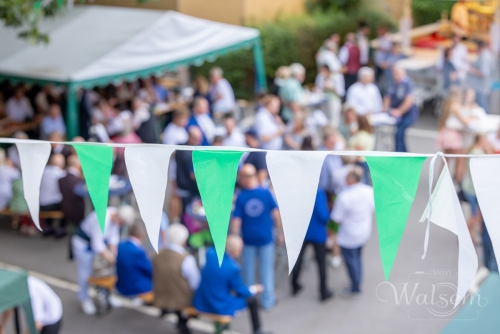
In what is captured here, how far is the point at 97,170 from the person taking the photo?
12.3 feet

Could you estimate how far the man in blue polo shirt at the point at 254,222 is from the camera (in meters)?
5.88

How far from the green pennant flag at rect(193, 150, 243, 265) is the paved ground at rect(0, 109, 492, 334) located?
2662 mm

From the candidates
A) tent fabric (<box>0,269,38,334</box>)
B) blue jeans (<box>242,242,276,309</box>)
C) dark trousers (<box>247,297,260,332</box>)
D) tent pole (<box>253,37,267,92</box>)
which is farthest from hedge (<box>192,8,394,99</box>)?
tent fabric (<box>0,269,38,334</box>)

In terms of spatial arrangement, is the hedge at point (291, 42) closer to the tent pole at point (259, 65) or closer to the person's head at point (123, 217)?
the tent pole at point (259, 65)

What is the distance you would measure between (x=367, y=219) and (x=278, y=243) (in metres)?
1.27

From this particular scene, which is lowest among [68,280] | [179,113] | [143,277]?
[68,280]

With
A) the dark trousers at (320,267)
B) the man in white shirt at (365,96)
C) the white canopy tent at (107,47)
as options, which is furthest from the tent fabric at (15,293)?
the man in white shirt at (365,96)

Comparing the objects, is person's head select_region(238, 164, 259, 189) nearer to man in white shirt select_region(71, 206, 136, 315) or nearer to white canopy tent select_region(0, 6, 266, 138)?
man in white shirt select_region(71, 206, 136, 315)

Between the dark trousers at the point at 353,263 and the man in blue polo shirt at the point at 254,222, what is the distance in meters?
0.71

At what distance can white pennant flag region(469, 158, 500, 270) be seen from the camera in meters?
3.21

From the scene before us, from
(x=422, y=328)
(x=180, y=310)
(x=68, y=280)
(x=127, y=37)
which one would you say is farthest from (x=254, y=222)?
(x=127, y=37)

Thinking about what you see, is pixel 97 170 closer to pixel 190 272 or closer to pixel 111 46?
pixel 190 272

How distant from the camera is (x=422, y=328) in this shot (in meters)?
5.81

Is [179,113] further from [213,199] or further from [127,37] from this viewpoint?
[213,199]
